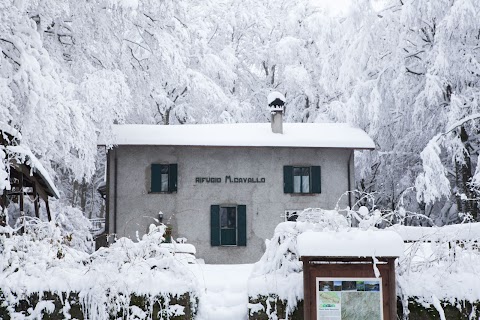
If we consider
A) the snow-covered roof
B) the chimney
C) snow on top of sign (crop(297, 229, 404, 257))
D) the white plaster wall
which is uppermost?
the chimney

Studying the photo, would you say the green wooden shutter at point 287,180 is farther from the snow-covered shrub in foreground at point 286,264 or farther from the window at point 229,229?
the snow-covered shrub in foreground at point 286,264

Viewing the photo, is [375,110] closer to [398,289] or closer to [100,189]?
[100,189]

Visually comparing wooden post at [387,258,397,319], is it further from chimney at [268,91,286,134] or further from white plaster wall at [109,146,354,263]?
chimney at [268,91,286,134]

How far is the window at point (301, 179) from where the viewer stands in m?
21.5

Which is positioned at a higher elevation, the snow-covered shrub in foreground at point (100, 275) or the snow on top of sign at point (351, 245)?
the snow on top of sign at point (351, 245)

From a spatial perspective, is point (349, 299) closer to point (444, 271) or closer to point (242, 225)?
point (444, 271)

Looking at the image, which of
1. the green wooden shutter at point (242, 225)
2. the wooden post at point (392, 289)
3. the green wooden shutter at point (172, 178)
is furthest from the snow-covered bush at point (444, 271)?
the green wooden shutter at point (172, 178)

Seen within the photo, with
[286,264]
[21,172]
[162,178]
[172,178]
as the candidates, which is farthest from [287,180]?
[286,264]

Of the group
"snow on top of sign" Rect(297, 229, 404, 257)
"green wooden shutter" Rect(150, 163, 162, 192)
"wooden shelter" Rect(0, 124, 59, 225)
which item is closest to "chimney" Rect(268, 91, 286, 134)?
"green wooden shutter" Rect(150, 163, 162, 192)

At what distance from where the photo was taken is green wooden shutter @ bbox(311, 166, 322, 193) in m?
21.5

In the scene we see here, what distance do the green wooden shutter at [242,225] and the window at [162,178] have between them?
7.58 feet

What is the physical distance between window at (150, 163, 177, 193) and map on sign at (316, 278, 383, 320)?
14.5 m

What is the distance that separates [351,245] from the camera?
281 inches

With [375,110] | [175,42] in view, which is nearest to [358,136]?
[375,110]
